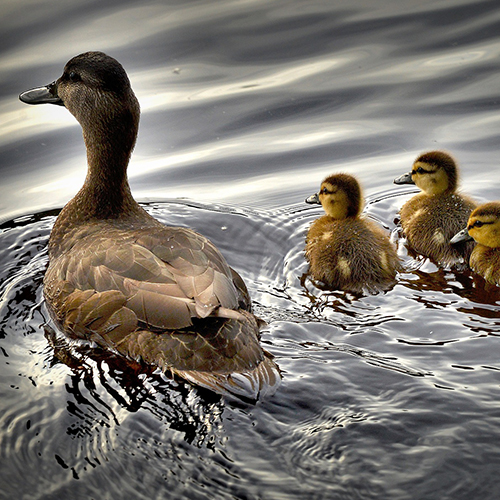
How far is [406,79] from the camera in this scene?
832 centimetres

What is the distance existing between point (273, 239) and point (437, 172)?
1392mm

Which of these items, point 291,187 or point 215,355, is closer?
point 215,355

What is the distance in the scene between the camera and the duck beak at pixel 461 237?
5.37 metres

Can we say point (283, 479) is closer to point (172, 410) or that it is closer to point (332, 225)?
point (172, 410)

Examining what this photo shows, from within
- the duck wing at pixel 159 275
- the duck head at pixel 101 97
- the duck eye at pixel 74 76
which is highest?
the duck eye at pixel 74 76

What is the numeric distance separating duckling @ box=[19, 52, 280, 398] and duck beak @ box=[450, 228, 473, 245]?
1666mm

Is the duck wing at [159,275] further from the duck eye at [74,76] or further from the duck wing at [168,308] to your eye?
the duck eye at [74,76]

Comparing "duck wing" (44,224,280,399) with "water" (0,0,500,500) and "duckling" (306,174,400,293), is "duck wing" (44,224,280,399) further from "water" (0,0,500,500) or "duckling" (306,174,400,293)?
"duckling" (306,174,400,293)

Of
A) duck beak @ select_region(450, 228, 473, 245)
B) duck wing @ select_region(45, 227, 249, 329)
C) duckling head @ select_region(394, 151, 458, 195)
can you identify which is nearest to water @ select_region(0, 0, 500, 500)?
duck beak @ select_region(450, 228, 473, 245)

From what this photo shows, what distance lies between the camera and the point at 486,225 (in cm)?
522

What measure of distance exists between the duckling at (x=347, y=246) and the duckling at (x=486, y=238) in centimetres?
56

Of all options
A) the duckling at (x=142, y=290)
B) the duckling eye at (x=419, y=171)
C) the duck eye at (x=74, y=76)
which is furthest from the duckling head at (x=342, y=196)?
the duck eye at (x=74, y=76)

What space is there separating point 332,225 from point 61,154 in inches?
127

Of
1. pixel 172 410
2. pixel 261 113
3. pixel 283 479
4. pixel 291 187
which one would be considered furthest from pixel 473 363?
pixel 261 113
